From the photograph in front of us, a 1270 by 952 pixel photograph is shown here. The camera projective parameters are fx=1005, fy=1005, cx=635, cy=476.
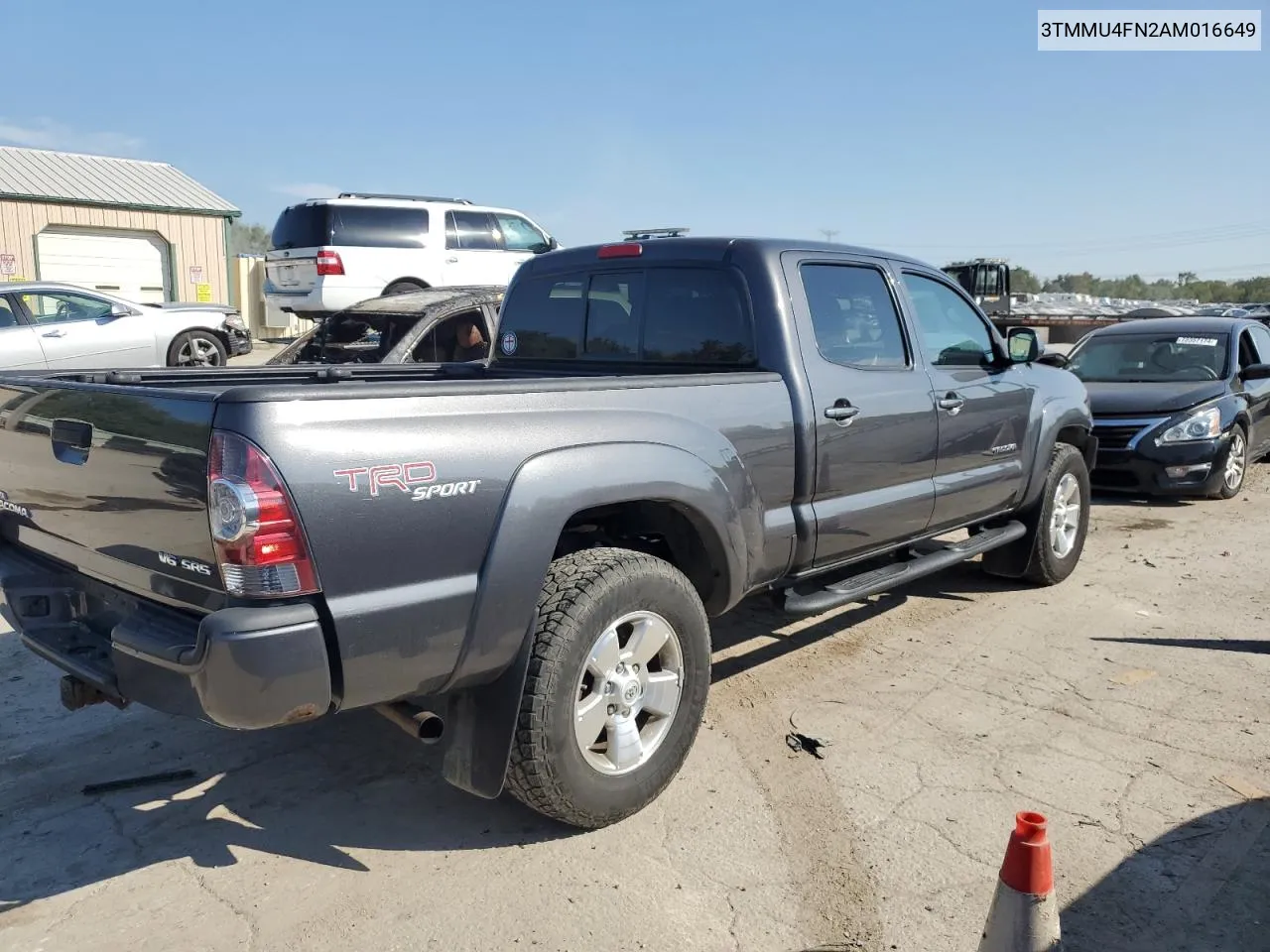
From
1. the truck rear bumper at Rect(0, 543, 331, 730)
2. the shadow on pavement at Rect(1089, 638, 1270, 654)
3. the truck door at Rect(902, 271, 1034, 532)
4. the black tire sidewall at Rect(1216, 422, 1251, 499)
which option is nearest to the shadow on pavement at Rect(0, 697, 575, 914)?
the truck rear bumper at Rect(0, 543, 331, 730)

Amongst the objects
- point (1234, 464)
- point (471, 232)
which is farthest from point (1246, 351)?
point (471, 232)

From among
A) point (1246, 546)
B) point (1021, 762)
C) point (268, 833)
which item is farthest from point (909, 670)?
point (1246, 546)

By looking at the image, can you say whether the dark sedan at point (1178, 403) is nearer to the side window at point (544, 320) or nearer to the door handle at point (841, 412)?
the door handle at point (841, 412)

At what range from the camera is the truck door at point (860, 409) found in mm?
4161

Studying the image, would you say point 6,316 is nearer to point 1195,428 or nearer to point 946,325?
point 946,325

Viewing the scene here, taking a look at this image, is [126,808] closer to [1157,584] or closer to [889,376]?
[889,376]

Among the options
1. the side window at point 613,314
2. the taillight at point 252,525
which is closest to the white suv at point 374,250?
the side window at point 613,314

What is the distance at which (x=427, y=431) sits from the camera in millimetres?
2758

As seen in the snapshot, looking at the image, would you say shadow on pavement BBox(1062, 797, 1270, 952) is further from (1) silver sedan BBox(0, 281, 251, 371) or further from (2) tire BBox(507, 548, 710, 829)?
(1) silver sedan BBox(0, 281, 251, 371)

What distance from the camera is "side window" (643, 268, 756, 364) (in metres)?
4.14

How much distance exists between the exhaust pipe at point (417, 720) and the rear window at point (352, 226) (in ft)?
36.3

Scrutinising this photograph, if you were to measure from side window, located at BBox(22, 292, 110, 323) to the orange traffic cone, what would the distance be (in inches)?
506

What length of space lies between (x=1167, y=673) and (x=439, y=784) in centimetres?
344

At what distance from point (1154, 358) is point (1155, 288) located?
273 ft
